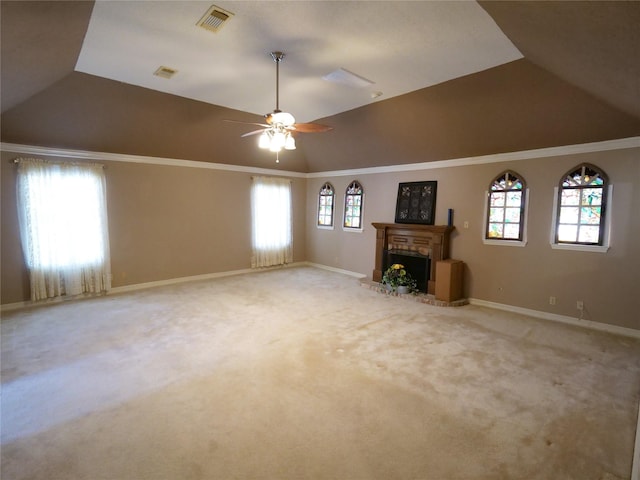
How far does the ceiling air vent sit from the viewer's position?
3.71 meters

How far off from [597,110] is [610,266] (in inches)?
79.1

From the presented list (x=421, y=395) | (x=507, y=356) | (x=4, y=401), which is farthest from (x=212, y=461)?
(x=507, y=356)

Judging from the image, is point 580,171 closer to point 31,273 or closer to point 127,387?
point 127,387

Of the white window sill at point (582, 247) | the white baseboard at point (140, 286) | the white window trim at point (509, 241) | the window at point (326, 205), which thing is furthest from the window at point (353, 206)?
the white window sill at point (582, 247)

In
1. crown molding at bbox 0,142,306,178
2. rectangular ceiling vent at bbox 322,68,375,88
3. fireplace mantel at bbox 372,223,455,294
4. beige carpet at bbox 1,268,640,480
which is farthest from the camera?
fireplace mantel at bbox 372,223,455,294

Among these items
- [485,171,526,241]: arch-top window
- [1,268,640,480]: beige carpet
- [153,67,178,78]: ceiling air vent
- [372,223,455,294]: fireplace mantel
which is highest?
[153,67,178,78]: ceiling air vent

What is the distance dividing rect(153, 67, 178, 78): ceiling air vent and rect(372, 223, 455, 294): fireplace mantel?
432 centimetres

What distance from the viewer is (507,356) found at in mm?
3418

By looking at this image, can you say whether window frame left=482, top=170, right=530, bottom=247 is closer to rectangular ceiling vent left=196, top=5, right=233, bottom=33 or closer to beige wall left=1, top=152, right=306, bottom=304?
rectangular ceiling vent left=196, top=5, right=233, bottom=33

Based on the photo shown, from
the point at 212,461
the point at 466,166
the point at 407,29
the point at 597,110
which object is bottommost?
the point at 212,461

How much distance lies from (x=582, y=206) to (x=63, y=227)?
785 centimetres

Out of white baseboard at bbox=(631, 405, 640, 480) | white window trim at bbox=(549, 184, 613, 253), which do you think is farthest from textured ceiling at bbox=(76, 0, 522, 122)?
white baseboard at bbox=(631, 405, 640, 480)

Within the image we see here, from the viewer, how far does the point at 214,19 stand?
262 cm

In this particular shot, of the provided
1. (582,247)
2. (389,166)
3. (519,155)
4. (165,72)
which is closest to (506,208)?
(519,155)
